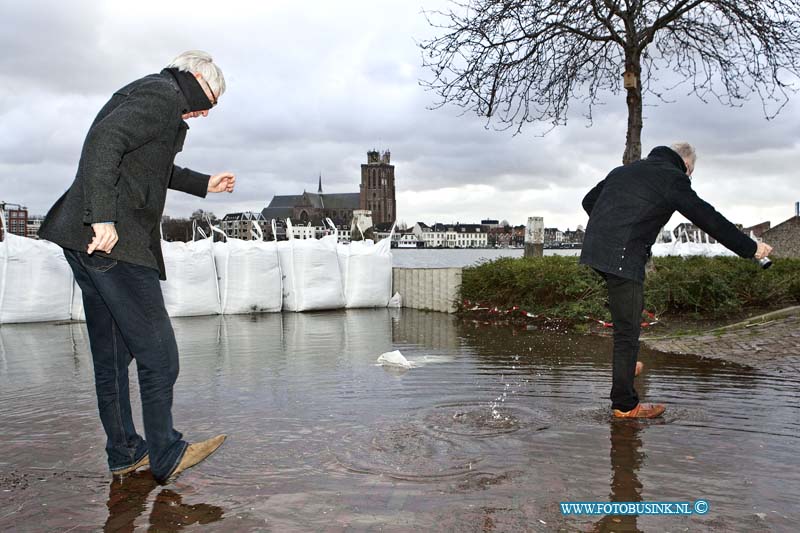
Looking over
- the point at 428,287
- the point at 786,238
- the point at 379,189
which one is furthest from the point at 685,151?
the point at 379,189

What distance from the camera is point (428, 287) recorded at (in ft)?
46.0

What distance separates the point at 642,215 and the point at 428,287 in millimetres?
9710

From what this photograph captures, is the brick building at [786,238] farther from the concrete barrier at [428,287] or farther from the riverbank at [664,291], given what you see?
the concrete barrier at [428,287]

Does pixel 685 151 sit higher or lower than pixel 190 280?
higher

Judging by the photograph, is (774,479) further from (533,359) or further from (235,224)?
(235,224)

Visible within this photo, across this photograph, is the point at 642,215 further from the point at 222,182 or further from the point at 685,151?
the point at 222,182

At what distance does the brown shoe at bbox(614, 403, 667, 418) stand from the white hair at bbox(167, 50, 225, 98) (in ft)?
10.3

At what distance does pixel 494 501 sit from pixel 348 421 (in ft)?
5.39

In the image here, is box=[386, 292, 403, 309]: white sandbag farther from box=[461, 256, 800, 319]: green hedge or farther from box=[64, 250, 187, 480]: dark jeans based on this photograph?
box=[64, 250, 187, 480]: dark jeans

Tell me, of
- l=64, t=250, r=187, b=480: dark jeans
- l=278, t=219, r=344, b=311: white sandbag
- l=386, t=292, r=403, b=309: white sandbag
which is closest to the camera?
l=64, t=250, r=187, b=480: dark jeans

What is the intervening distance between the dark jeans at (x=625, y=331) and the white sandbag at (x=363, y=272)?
9.63 meters

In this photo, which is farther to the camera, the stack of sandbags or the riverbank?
the stack of sandbags

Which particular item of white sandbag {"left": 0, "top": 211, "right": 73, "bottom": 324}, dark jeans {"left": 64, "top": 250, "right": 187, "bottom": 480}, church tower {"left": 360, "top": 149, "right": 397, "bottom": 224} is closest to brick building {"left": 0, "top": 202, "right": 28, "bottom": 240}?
white sandbag {"left": 0, "top": 211, "right": 73, "bottom": 324}

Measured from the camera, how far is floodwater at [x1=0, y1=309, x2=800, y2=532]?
2895 mm
